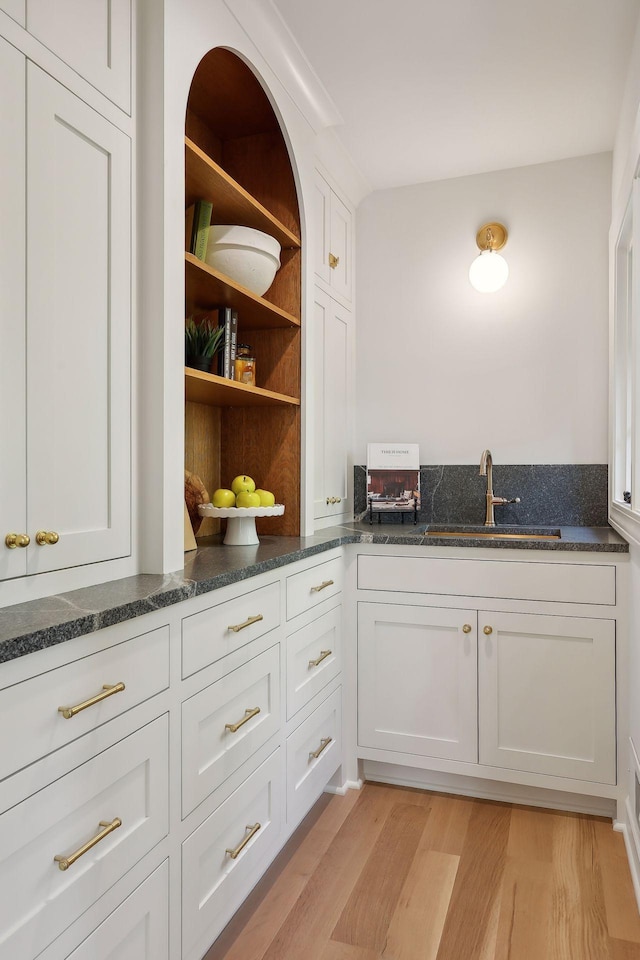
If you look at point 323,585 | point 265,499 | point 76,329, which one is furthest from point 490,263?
point 76,329

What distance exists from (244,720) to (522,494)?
1.72 meters

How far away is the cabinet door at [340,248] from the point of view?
276 cm

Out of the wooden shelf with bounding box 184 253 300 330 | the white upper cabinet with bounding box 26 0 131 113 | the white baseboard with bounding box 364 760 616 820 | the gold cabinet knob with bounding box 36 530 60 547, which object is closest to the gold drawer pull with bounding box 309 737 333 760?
the white baseboard with bounding box 364 760 616 820

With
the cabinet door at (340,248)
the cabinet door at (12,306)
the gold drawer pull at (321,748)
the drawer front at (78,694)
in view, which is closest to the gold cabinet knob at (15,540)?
the cabinet door at (12,306)

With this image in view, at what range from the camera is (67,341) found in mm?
1278

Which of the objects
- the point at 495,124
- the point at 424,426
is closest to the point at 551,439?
the point at 424,426

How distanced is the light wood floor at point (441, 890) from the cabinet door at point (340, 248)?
6.89 feet

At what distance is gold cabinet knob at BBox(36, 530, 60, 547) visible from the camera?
121 centimetres

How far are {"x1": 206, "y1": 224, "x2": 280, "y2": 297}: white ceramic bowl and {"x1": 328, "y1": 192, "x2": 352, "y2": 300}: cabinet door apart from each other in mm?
661

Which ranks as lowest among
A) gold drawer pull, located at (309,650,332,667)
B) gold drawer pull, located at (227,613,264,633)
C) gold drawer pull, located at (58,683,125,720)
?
gold drawer pull, located at (309,650,332,667)

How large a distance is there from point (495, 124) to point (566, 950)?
2709mm

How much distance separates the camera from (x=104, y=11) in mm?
1362

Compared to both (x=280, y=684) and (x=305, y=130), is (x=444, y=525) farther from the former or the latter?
(x=305, y=130)

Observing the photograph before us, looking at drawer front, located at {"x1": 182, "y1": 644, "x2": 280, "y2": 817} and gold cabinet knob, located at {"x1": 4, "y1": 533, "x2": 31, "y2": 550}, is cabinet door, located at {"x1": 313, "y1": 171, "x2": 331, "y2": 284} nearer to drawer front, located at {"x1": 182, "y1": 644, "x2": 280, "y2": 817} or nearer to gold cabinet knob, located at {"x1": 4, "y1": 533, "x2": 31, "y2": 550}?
Result: drawer front, located at {"x1": 182, "y1": 644, "x2": 280, "y2": 817}
